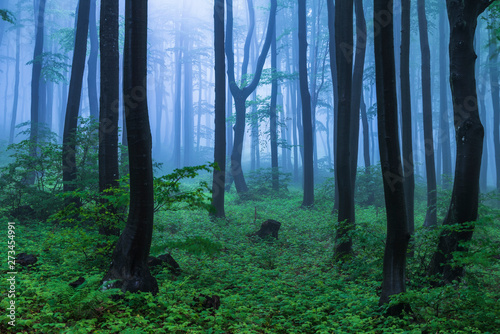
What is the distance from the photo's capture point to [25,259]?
6.38 metres

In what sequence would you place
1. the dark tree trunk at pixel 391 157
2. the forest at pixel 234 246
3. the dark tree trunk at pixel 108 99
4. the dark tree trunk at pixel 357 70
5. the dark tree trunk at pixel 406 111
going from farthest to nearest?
the dark tree trunk at pixel 357 70 → the dark tree trunk at pixel 406 111 → the dark tree trunk at pixel 108 99 → the dark tree trunk at pixel 391 157 → the forest at pixel 234 246

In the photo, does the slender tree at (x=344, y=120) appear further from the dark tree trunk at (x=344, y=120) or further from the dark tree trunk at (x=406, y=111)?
the dark tree trunk at (x=406, y=111)

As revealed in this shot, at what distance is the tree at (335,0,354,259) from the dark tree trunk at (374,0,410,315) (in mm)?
3361

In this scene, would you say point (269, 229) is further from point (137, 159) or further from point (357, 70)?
point (357, 70)

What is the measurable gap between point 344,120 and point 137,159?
577 centimetres

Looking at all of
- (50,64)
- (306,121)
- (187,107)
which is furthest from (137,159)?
(187,107)

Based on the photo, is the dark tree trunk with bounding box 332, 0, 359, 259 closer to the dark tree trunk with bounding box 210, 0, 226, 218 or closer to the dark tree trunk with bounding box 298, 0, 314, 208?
the dark tree trunk with bounding box 210, 0, 226, 218

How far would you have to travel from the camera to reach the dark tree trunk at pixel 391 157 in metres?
5.09

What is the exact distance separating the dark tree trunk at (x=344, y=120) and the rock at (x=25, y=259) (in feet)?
22.0

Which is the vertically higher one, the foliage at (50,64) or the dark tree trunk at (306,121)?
the foliage at (50,64)

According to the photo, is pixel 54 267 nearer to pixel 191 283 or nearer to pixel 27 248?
pixel 27 248

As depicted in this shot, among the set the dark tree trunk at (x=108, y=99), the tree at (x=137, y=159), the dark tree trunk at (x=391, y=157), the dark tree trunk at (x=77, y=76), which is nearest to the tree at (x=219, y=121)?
the dark tree trunk at (x=77, y=76)

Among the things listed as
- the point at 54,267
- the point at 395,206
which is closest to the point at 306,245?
the point at 395,206

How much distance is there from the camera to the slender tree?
28.6 ft
